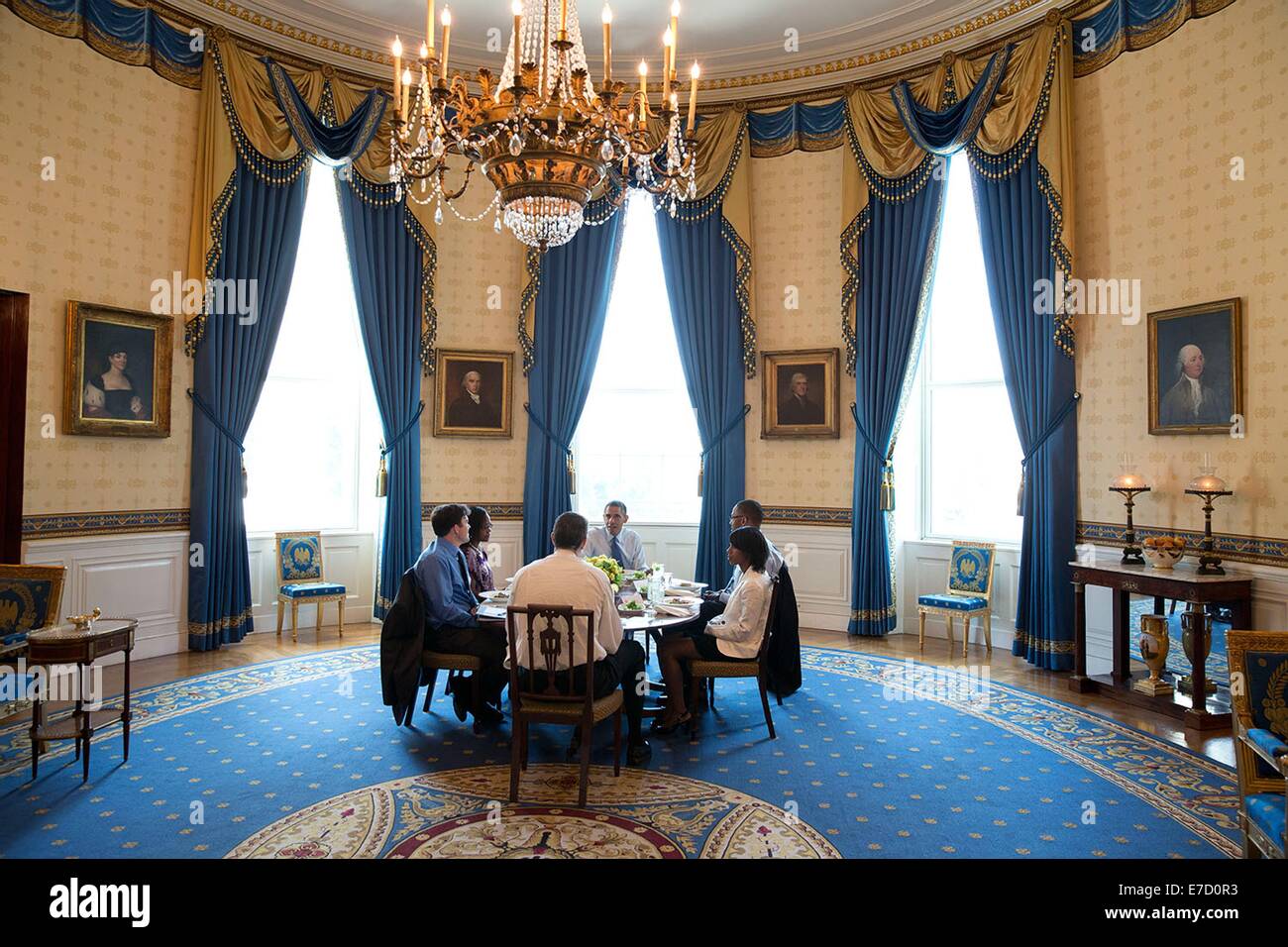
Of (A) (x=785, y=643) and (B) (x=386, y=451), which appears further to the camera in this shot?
(B) (x=386, y=451)

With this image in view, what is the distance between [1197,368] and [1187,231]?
1036 mm

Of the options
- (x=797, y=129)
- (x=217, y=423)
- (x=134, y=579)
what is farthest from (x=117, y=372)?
(x=797, y=129)

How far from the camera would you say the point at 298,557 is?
8227 mm

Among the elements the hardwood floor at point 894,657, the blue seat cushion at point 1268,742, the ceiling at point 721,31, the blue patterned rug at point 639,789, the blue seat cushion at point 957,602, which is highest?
the ceiling at point 721,31

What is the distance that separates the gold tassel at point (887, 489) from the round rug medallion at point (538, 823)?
14.7ft

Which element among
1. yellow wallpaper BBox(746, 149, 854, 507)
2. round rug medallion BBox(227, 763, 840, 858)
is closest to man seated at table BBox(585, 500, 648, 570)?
yellow wallpaper BBox(746, 149, 854, 507)

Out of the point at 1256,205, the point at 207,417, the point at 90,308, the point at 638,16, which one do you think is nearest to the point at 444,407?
the point at 207,417

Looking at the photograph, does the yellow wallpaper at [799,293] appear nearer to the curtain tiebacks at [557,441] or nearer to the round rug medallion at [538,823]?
the curtain tiebacks at [557,441]

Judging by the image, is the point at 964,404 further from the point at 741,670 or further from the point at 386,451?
the point at 386,451

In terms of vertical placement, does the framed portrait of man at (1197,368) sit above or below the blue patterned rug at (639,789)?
above

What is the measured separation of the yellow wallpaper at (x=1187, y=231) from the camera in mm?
5789

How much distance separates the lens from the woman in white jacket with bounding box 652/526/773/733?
5.26 m

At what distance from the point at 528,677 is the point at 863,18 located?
690 cm

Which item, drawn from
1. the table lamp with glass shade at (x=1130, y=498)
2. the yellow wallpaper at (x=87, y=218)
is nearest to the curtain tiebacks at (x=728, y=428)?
the table lamp with glass shade at (x=1130, y=498)
